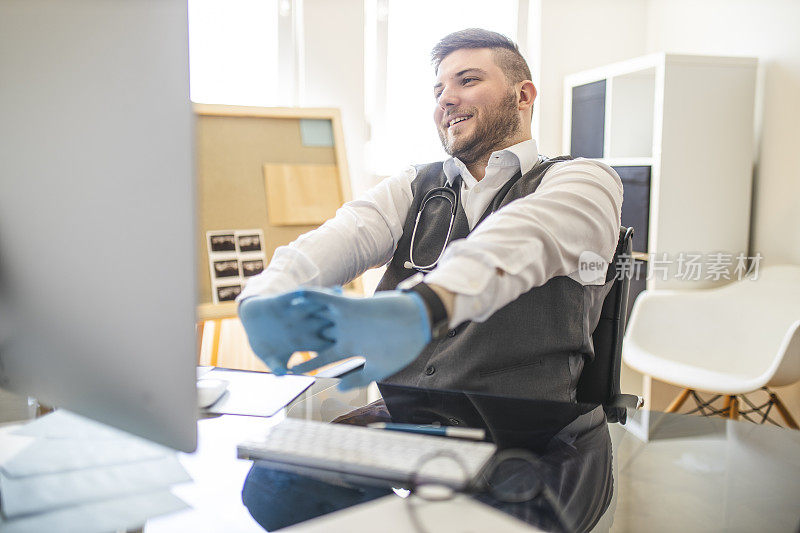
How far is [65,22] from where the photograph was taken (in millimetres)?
567

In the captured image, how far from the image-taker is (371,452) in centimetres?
Result: 73

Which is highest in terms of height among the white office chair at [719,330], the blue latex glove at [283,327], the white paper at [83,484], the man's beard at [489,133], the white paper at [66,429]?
the man's beard at [489,133]

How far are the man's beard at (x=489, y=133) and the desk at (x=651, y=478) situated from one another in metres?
0.65

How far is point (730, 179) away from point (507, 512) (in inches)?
97.4

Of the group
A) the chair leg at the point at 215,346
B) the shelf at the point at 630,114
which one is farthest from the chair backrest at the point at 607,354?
the shelf at the point at 630,114

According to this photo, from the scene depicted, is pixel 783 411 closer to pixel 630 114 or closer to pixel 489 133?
pixel 630 114

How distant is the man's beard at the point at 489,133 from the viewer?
4.58ft

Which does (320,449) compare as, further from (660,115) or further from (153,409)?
(660,115)

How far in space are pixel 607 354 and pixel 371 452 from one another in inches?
27.1

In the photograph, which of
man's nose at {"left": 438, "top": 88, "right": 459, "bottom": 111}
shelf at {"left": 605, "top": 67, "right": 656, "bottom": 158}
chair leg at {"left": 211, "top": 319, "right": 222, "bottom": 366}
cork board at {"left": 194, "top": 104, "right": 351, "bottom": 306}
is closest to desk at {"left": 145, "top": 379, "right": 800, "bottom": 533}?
man's nose at {"left": 438, "top": 88, "right": 459, "bottom": 111}

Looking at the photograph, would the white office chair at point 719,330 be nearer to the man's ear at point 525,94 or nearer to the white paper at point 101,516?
the man's ear at point 525,94

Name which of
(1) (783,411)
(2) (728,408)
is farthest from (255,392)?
(1) (783,411)

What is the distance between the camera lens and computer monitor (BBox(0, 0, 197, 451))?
51cm

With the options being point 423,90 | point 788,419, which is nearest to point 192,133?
point 788,419
